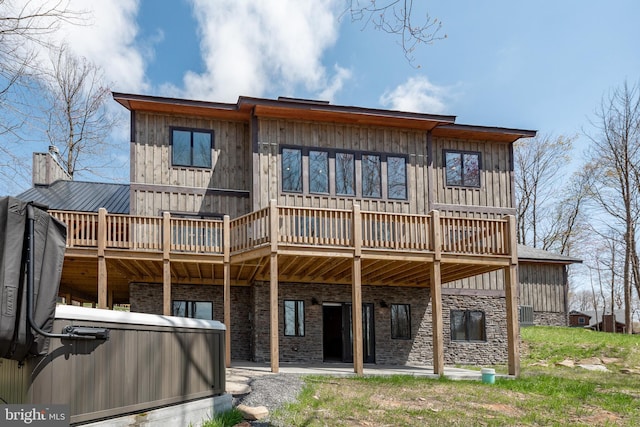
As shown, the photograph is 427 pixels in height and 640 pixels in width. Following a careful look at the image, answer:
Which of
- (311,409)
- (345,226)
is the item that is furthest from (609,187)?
(311,409)

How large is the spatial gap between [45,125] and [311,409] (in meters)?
6.30

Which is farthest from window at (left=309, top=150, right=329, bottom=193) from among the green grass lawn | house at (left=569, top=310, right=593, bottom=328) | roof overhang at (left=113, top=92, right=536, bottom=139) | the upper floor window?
house at (left=569, top=310, right=593, bottom=328)

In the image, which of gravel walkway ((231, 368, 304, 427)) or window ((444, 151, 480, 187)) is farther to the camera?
window ((444, 151, 480, 187))

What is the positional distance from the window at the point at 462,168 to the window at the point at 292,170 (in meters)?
5.11

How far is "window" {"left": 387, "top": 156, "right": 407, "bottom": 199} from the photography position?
18.2 metres

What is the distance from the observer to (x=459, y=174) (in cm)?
1941

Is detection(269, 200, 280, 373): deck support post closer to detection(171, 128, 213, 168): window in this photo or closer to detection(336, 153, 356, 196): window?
detection(336, 153, 356, 196): window

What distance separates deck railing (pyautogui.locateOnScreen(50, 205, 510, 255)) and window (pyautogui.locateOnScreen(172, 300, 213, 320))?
9.71 feet

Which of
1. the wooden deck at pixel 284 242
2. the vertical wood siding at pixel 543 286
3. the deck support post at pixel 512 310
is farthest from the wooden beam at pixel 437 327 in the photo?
the vertical wood siding at pixel 543 286

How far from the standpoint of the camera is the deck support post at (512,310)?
14.8 metres

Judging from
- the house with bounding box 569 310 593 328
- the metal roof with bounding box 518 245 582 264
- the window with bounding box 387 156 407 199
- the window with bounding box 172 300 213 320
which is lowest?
the house with bounding box 569 310 593 328

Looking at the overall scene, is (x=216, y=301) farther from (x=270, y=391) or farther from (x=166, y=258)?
(x=270, y=391)

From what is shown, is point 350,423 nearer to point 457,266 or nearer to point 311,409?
point 311,409

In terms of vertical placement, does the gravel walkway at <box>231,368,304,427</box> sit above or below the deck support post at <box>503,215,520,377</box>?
below
